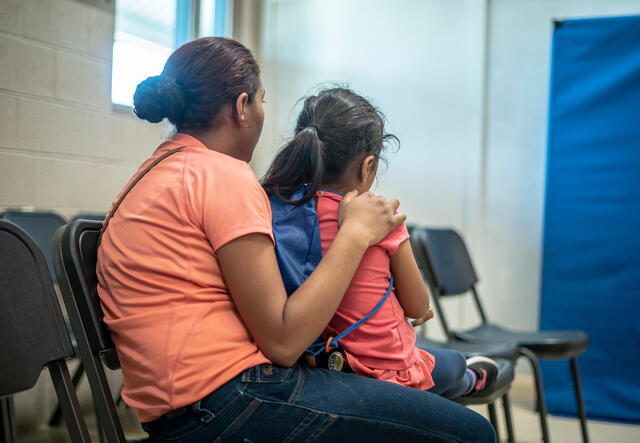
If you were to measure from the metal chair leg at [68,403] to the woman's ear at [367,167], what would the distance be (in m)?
0.59

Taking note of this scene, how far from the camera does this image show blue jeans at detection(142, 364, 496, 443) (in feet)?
2.90

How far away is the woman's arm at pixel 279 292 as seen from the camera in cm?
89

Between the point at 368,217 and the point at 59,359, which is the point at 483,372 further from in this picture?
the point at 59,359

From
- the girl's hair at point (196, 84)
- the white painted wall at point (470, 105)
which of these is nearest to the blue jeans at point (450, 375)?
the girl's hair at point (196, 84)

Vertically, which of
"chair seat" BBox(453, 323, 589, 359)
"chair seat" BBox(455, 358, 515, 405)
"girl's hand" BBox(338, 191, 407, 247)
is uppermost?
"girl's hand" BBox(338, 191, 407, 247)

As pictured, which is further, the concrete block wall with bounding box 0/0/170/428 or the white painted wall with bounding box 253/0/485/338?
the white painted wall with bounding box 253/0/485/338

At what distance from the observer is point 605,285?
3.03 m

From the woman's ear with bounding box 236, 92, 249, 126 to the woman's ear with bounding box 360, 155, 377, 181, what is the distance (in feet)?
0.77

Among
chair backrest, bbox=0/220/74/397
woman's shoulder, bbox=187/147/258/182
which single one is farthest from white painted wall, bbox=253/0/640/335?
chair backrest, bbox=0/220/74/397

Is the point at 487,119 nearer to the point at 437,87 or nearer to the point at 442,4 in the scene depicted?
the point at 437,87

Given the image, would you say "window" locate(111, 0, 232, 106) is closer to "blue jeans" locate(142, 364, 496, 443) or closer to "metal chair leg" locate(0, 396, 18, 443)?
"metal chair leg" locate(0, 396, 18, 443)

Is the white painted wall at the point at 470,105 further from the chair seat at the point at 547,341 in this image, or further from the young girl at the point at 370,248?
the young girl at the point at 370,248

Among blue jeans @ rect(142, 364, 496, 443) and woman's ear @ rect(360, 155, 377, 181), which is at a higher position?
woman's ear @ rect(360, 155, 377, 181)

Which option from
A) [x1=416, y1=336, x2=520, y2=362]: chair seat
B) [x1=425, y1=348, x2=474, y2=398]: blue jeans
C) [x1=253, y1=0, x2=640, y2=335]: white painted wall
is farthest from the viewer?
[x1=253, y1=0, x2=640, y2=335]: white painted wall
